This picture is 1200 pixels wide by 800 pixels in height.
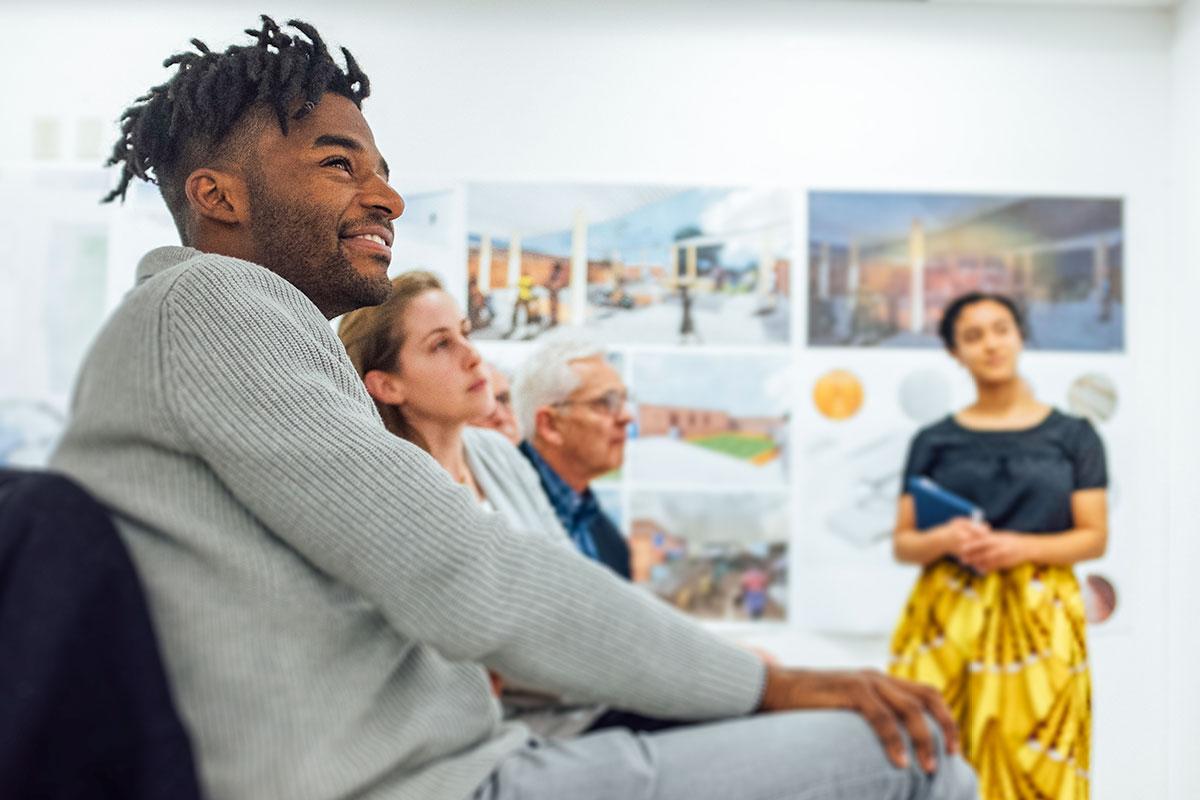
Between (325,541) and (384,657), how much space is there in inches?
2.5

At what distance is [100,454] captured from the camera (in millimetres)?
393

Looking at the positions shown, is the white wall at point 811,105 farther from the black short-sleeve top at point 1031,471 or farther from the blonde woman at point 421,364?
the black short-sleeve top at point 1031,471

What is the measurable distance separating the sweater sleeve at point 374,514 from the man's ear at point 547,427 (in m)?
0.91

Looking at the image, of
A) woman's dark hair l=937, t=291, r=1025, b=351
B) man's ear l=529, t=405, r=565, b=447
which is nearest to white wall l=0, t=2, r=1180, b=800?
woman's dark hair l=937, t=291, r=1025, b=351

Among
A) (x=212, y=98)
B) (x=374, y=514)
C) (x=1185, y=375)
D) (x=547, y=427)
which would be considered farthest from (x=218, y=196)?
(x=1185, y=375)

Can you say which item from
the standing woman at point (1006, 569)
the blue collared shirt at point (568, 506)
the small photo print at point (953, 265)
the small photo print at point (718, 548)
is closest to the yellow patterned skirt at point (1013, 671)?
the standing woman at point (1006, 569)

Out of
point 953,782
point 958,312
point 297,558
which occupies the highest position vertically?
point 958,312

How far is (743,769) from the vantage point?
0.46 m

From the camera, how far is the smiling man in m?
0.40

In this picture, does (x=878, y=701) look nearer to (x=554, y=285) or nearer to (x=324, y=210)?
(x=324, y=210)

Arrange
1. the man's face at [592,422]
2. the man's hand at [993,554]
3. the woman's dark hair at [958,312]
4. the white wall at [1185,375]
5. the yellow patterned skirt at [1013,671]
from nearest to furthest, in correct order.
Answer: the white wall at [1185,375] → the man's face at [592,422] → the yellow patterned skirt at [1013,671] → the man's hand at [993,554] → the woman's dark hair at [958,312]

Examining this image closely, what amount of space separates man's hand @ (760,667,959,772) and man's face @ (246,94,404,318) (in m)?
0.26

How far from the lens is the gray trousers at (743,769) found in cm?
46

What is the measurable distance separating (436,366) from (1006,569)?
1.56 m
